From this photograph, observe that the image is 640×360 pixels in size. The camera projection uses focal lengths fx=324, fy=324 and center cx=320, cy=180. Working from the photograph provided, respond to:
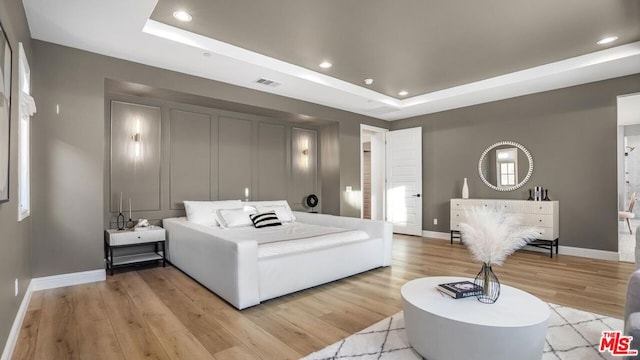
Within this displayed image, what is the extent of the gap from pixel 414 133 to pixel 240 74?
3.92 metres

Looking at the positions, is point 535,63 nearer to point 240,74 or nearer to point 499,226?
point 499,226

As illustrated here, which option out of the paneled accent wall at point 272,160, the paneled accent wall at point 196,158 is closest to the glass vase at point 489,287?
the paneled accent wall at point 196,158

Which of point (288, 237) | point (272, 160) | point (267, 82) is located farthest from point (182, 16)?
point (272, 160)

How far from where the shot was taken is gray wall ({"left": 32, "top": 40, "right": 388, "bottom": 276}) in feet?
10.6

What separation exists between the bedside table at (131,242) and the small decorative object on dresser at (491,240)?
3584 millimetres

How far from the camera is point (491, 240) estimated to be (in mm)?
1917

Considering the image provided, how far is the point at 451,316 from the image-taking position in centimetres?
178

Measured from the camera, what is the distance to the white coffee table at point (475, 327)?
1.68 metres

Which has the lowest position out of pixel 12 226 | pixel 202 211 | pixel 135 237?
pixel 135 237

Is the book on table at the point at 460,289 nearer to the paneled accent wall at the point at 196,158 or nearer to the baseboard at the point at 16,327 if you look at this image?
the baseboard at the point at 16,327

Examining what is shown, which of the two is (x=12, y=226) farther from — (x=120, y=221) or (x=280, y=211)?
(x=280, y=211)

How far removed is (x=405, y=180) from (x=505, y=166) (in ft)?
6.29

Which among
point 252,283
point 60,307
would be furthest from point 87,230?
point 252,283

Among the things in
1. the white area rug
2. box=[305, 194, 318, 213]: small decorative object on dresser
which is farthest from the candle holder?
the white area rug
